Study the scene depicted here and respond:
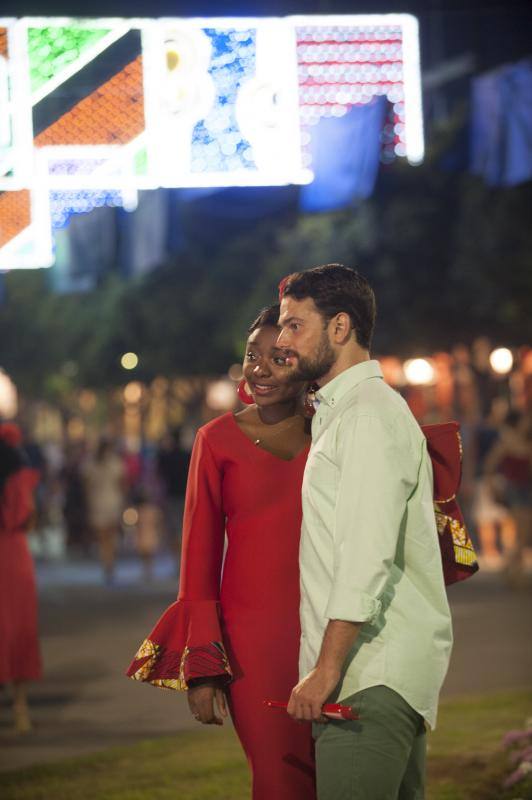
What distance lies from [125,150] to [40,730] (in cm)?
356

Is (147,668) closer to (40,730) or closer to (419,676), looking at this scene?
(419,676)

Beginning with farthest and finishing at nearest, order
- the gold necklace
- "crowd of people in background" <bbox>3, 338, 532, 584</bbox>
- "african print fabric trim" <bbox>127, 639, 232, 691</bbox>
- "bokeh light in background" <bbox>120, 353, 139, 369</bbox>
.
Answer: "bokeh light in background" <bbox>120, 353, 139, 369</bbox>, "crowd of people in background" <bbox>3, 338, 532, 584</bbox>, the gold necklace, "african print fabric trim" <bbox>127, 639, 232, 691</bbox>

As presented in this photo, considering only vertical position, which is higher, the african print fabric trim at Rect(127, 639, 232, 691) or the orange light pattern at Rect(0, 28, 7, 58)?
the orange light pattern at Rect(0, 28, 7, 58)

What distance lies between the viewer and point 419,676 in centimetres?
342

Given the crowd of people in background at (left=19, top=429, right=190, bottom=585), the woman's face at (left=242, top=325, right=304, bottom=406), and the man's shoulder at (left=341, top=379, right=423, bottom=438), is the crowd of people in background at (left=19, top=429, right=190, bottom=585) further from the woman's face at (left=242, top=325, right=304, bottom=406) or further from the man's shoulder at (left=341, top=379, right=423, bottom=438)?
the man's shoulder at (left=341, top=379, right=423, bottom=438)

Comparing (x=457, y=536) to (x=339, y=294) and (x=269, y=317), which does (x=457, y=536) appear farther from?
(x=269, y=317)

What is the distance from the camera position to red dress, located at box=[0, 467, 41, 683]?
8.84 metres

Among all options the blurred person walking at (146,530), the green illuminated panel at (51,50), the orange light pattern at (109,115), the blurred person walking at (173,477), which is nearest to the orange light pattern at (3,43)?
the green illuminated panel at (51,50)

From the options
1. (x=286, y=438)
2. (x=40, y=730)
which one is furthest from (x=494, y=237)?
(x=286, y=438)

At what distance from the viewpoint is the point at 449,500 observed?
383cm

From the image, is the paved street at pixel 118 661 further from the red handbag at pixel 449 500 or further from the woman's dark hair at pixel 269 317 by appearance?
the woman's dark hair at pixel 269 317

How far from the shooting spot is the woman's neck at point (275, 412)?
4281 millimetres

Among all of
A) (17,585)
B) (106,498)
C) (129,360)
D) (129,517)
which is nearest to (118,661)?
(17,585)

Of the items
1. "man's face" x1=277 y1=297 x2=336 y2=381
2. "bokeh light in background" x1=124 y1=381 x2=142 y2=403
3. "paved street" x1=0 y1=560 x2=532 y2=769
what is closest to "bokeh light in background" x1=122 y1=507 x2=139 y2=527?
"paved street" x1=0 y1=560 x2=532 y2=769
